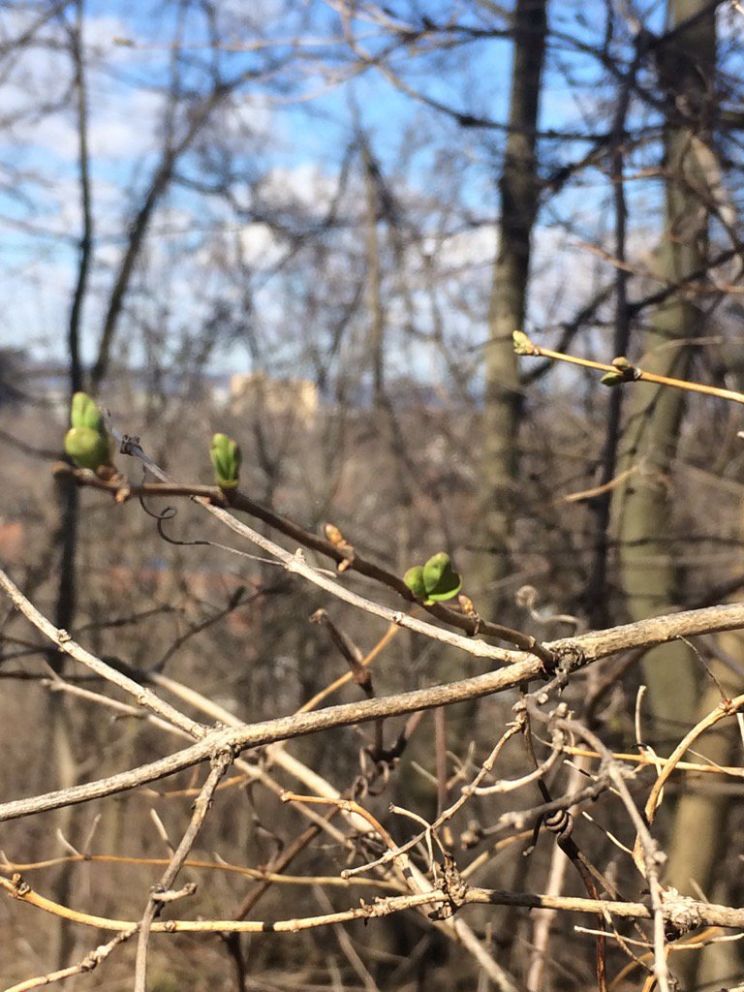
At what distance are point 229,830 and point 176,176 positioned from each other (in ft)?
17.4

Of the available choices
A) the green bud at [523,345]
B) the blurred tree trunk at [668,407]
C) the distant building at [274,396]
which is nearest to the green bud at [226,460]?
Result: the green bud at [523,345]

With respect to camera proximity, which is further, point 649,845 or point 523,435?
point 523,435

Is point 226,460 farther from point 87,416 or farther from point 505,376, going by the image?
point 505,376

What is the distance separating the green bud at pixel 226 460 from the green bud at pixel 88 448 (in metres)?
0.10

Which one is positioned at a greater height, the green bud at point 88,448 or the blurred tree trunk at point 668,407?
the blurred tree trunk at point 668,407

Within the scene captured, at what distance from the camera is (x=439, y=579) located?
1.05m

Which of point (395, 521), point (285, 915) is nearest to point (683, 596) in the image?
point (285, 915)

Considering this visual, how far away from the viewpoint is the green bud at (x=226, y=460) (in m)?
0.84

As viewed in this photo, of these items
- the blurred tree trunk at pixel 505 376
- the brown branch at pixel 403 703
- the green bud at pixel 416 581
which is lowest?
the brown branch at pixel 403 703

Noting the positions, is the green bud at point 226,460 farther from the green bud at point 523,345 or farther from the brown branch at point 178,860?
the green bud at point 523,345

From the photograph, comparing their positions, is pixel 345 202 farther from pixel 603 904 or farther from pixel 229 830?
pixel 603 904

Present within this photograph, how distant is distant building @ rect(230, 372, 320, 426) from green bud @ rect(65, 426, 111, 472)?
24.3 feet

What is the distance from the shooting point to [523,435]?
5699 mm

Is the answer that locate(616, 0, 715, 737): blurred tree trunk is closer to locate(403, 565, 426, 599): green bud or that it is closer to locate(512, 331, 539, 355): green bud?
locate(512, 331, 539, 355): green bud
